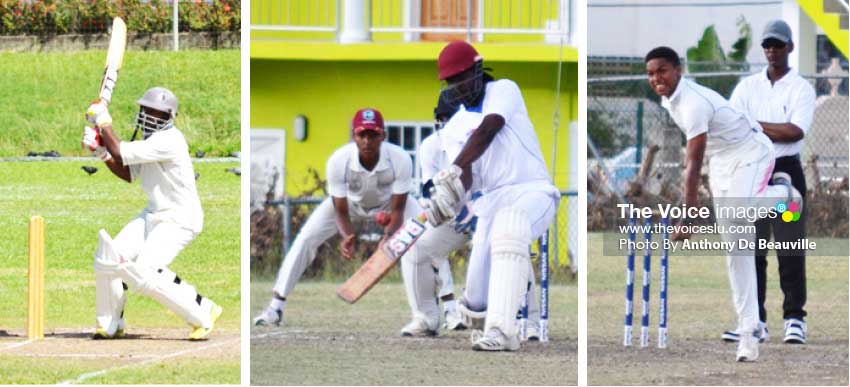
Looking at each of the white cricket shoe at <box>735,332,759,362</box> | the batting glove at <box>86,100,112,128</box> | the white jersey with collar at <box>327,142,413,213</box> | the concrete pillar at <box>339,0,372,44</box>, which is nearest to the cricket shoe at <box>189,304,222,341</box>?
the white jersey with collar at <box>327,142,413,213</box>

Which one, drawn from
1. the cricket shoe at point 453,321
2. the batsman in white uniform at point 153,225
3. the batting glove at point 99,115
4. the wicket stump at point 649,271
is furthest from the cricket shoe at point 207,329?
the wicket stump at point 649,271

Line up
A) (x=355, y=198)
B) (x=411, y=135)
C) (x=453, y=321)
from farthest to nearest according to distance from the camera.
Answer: (x=355, y=198)
(x=453, y=321)
(x=411, y=135)

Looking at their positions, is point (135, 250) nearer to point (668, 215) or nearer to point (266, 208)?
point (266, 208)

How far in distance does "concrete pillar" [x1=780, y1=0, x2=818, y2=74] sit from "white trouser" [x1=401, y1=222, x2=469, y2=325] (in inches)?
66.6

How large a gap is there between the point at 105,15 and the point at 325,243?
150 centimetres

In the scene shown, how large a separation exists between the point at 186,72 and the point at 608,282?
2306 millimetres

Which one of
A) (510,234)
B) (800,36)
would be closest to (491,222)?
(510,234)

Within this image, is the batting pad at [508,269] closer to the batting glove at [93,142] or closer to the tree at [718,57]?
the tree at [718,57]

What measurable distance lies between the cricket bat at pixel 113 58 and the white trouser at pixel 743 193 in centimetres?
274

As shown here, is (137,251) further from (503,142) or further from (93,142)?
(503,142)

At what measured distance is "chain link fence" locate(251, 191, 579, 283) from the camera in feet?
33.9

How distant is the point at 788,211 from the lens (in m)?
10.2

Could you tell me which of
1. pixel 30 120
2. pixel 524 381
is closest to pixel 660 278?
pixel 524 381

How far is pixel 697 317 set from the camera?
10383 millimetres
